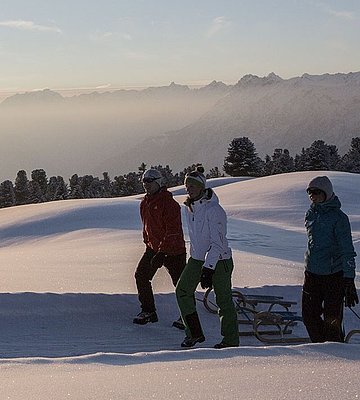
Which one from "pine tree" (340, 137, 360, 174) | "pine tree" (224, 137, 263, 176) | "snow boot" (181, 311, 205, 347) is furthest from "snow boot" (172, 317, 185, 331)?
"pine tree" (224, 137, 263, 176)

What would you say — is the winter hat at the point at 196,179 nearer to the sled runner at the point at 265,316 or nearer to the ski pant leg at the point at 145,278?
the ski pant leg at the point at 145,278

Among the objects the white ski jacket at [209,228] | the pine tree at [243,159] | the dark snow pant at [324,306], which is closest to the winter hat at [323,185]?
the dark snow pant at [324,306]

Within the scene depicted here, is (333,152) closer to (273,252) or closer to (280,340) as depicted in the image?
(273,252)

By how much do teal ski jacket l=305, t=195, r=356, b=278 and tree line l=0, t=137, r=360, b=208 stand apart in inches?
1869

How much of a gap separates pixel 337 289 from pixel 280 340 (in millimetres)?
1313

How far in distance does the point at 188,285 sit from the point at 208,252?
0.39 metres

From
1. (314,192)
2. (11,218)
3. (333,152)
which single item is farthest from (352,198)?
(333,152)

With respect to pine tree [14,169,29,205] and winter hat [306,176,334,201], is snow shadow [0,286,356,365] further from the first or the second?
pine tree [14,169,29,205]

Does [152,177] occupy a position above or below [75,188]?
above

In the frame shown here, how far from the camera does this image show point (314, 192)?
5250 millimetres

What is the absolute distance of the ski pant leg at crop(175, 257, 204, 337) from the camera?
564 centimetres

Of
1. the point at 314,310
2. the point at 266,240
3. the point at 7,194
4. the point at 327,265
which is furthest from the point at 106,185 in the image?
the point at 327,265

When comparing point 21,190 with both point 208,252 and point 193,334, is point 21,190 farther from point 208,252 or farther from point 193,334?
point 208,252

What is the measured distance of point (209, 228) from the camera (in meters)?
5.47
